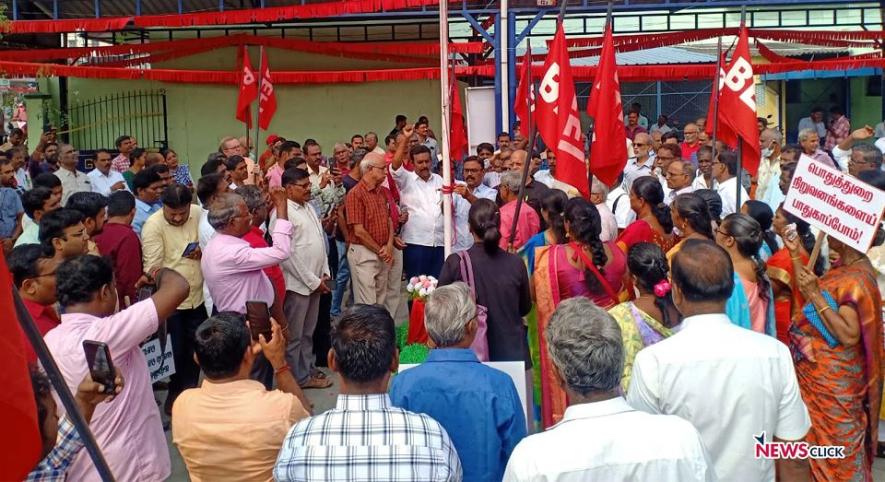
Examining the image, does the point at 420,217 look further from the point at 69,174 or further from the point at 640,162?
the point at 69,174

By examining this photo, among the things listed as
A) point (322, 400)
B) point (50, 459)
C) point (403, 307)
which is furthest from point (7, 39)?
point (50, 459)

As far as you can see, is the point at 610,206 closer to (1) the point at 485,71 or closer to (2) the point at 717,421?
(2) the point at 717,421

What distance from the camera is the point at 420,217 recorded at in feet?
27.8

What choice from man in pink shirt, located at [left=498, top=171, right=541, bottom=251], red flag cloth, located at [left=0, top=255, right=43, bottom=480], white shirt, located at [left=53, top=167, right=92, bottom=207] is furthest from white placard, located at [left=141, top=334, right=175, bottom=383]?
white shirt, located at [left=53, top=167, right=92, bottom=207]

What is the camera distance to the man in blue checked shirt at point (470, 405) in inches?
128

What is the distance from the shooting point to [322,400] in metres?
7.13

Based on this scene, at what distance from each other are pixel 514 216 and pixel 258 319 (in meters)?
3.26

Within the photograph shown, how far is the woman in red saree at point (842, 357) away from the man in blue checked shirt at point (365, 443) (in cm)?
216

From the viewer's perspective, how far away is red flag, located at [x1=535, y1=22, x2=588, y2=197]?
251 inches

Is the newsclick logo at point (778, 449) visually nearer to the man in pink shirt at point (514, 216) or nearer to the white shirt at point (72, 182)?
the man in pink shirt at point (514, 216)

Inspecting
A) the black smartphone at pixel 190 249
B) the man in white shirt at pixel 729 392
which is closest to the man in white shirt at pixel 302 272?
the black smartphone at pixel 190 249

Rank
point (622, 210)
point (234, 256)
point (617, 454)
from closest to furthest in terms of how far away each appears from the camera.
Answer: point (617, 454)
point (234, 256)
point (622, 210)

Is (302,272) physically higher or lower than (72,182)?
lower

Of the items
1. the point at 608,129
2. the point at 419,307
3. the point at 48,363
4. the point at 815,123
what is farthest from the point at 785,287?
the point at 815,123
